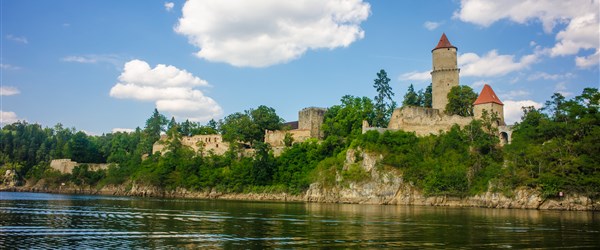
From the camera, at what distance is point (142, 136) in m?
102

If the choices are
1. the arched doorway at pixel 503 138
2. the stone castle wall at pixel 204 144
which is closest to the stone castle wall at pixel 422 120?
the arched doorway at pixel 503 138

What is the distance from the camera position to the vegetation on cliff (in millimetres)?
44281

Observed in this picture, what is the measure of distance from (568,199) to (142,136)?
3158 inches

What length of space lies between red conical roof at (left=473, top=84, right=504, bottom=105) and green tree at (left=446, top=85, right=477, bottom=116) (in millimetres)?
2459

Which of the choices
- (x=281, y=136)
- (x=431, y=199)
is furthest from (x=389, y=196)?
(x=281, y=136)

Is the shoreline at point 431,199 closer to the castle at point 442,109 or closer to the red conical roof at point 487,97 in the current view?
the castle at point 442,109

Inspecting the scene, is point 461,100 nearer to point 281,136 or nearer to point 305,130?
point 305,130

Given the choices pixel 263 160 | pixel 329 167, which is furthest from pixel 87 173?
pixel 329 167

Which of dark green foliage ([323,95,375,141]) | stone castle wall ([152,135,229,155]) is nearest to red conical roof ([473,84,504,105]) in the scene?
dark green foliage ([323,95,375,141])

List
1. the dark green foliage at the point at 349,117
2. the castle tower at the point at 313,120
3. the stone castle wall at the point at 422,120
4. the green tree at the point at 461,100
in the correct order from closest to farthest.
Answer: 1. the stone castle wall at the point at 422,120
2. the green tree at the point at 461,100
3. the dark green foliage at the point at 349,117
4. the castle tower at the point at 313,120

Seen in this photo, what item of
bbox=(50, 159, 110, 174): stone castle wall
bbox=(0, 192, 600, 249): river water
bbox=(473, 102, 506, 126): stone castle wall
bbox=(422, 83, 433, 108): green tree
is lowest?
bbox=(0, 192, 600, 249): river water

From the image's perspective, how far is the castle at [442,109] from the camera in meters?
55.1

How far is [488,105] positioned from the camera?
54844 millimetres

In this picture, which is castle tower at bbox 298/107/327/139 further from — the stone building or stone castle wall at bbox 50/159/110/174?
stone castle wall at bbox 50/159/110/174
